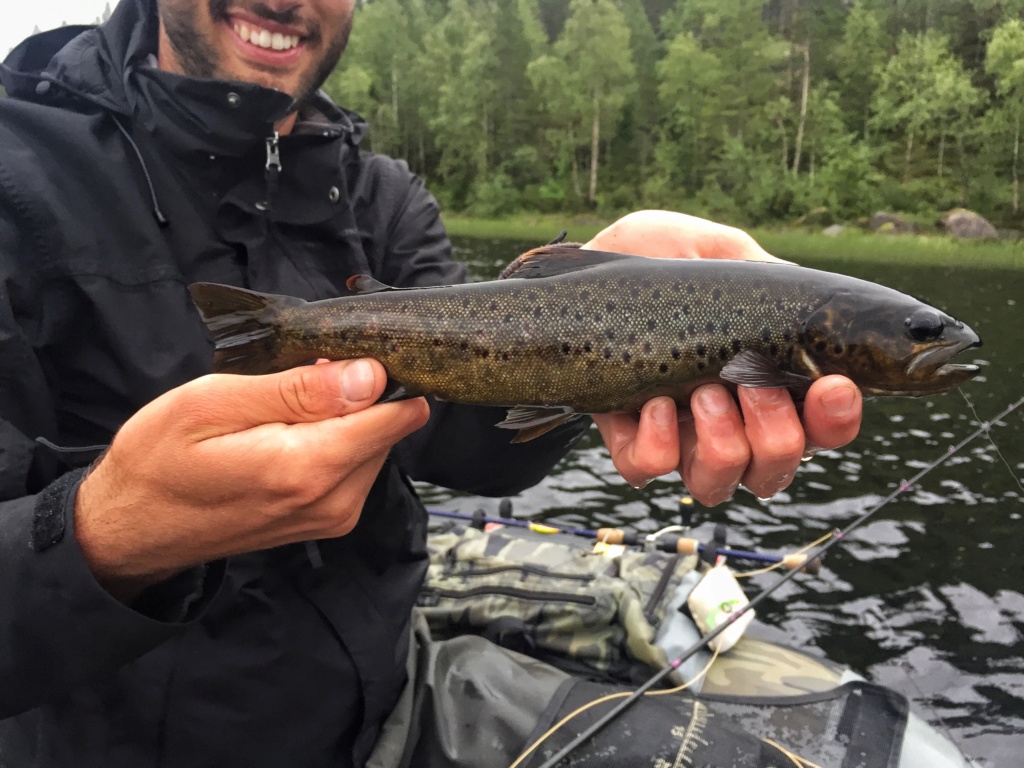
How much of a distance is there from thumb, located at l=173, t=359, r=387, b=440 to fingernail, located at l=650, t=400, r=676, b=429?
3.35 feet

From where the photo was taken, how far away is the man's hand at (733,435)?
8.36 feet

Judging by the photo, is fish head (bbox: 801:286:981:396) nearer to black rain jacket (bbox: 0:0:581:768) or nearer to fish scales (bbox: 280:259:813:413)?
fish scales (bbox: 280:259:813:413)

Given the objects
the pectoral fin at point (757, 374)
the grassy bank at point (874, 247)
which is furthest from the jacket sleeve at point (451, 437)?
the grassy bank at point (874, 247)

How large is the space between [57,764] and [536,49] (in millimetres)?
67029

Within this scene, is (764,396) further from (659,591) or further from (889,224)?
(889,224)

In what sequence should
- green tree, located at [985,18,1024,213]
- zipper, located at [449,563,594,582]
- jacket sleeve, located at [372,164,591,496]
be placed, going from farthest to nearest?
green tree, located at [985,18,1024,213] < zipper, located at [449,563,594,582] < jacket sleeve, located at [372,164,591,496]

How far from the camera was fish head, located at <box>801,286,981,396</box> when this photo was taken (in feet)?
8.69

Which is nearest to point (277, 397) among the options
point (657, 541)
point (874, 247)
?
point (657, 541)

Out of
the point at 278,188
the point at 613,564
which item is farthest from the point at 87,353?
the point at 613,564

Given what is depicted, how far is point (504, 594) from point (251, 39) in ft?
11.2

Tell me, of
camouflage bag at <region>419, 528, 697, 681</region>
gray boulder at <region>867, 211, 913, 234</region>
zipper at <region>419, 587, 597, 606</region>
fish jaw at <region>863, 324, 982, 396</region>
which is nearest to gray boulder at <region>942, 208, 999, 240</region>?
gray boulder at <region>867, 211, 913, 234</region>

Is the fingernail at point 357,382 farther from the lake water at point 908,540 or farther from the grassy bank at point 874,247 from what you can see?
the grassy bank at point 874,247

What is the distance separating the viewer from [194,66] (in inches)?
136

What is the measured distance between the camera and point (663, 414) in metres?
2.72
